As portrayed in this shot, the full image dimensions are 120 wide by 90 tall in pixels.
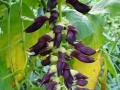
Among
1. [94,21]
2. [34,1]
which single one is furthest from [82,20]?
[34,1]

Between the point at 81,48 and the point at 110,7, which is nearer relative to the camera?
the point at 81,48

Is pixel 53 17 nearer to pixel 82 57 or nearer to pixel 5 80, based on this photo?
pixel 82 57

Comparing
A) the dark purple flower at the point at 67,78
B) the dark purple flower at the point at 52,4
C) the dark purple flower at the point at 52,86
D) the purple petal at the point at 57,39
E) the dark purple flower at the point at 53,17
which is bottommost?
the dark purple flower at the point at 52,86

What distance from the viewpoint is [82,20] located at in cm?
99

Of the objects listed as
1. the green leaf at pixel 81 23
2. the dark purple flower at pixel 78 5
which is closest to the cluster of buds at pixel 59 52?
the dark purple flower at pixel 78 5

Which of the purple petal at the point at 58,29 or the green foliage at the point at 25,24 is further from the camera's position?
the green foliage at the point at 25,24

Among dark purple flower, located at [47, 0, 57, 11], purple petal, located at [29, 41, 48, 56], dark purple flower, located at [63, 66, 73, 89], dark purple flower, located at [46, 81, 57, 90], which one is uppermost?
dark purple flower, located at [47, 0, 57, 11]

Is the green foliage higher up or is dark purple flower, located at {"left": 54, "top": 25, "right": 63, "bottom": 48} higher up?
dark purple flower, located at {"left": 54, "top": 25, "right": 63, "bottom": 48}

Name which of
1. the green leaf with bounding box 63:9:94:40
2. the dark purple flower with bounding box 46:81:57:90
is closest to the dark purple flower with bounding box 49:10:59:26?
the dark purple flower with bounding box 46:81:57:90

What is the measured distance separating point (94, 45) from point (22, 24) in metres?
0.18

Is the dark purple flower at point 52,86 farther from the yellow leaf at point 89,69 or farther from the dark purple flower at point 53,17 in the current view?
the yellow leaf at point 89,69

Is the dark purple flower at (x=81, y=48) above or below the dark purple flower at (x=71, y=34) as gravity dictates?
below

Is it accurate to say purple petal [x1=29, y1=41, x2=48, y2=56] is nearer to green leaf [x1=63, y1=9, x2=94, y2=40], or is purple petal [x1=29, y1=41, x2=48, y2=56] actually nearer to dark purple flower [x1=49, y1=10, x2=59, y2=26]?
dark purple flower [x1=49, y1=10, x2=59, y2=26]

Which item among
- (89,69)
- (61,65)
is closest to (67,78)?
(61,65)
